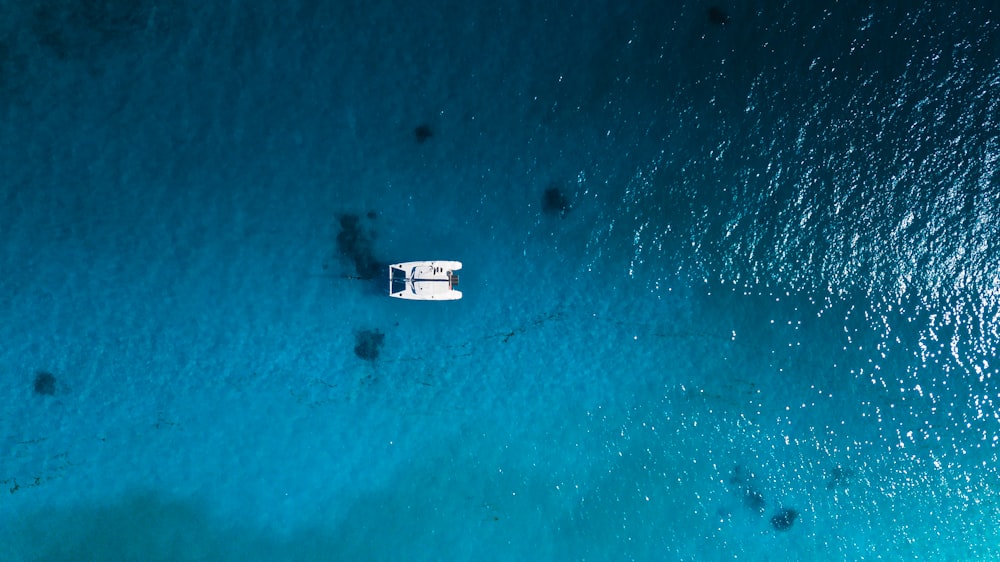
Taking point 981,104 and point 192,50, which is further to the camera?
point 981,104

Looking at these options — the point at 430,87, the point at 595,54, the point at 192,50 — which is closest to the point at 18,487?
the point at 192,50

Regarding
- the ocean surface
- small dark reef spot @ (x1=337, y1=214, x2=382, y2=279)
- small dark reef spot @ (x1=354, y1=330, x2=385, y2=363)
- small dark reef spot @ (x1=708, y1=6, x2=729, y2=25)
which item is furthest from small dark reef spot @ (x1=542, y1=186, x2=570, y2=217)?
small dark reef spot @ (x1=708, y1=6, x2=729, y2=25)

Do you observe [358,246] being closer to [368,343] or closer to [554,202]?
[368,343]

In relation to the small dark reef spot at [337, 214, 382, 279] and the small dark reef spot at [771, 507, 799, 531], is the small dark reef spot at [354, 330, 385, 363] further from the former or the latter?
the small dark reef spot at [771, 507, 799, 531]

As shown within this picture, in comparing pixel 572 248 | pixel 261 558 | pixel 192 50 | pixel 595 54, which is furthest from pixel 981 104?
pixel 261 558

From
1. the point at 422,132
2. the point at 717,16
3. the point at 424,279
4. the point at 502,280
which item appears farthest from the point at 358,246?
the point at 717,16

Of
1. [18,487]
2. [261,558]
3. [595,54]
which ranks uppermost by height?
[595,54]

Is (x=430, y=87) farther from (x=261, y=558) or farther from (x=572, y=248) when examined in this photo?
(x=261, y=558)

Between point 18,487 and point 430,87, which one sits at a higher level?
point 430,87
